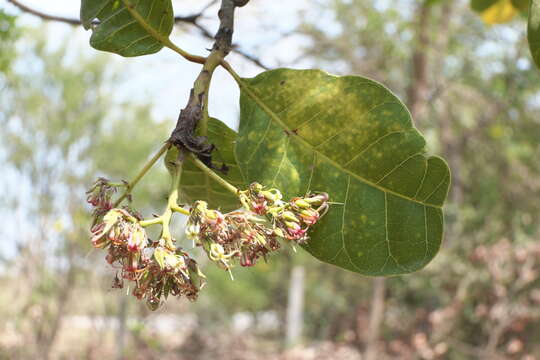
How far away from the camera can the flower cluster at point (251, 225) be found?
65cm

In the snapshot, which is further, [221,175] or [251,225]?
[221,175]

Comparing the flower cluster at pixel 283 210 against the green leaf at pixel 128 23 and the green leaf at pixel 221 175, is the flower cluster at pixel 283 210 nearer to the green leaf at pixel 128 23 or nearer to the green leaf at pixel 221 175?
the green leaf at pixel 221 175

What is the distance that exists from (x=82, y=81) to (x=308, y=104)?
711cm

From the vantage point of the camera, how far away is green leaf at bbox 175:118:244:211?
0.83 metres

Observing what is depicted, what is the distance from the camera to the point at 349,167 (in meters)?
0.76

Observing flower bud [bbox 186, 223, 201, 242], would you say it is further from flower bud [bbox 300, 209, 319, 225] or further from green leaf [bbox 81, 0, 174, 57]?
green leaf [bbox 81, 0, 174, 57]

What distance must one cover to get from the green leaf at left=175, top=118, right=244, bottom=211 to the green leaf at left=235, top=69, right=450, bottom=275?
0.07 meters

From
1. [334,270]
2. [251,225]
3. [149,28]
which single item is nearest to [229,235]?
[251,225]

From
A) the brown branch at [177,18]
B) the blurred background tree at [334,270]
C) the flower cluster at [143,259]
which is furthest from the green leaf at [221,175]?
the blurred background tree at [334,270]

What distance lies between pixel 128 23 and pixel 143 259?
0.34m

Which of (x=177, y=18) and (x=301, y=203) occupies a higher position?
(x=177, y=18)

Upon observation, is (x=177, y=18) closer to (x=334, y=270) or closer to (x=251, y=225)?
(x=251, y=225)

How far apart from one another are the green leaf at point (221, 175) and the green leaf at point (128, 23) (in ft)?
0.47

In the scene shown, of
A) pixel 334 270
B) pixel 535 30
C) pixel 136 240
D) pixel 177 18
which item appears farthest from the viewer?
pixel 334 270
